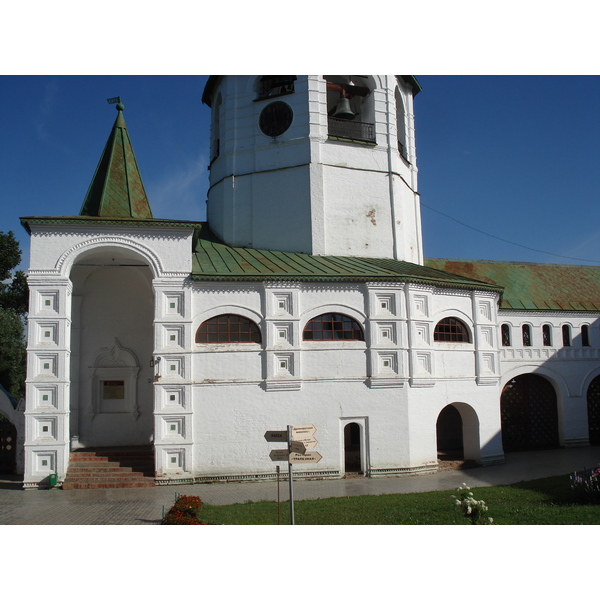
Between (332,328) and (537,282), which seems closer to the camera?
(332,328)

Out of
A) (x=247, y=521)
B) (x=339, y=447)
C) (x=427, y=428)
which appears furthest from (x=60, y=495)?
(x=427, y=428)

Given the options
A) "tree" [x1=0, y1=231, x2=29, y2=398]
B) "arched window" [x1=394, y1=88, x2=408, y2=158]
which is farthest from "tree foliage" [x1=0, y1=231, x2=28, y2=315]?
"arched window" [x1=394, y1=88, x2=408, y2=158]

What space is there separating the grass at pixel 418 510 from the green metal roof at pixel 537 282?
11190mm

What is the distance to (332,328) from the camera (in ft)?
56.5

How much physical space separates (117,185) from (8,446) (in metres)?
8.70

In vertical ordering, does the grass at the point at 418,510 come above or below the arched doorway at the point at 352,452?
below

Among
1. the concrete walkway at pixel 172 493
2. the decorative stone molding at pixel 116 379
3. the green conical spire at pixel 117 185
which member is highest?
the green conical spire at pixel 117 185

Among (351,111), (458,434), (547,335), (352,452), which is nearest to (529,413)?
(458,434)

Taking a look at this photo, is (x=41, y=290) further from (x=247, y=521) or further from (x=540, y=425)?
(x=540, y=425)

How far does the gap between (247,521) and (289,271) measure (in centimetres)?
779

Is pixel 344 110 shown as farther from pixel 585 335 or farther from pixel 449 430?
pixel 585 335

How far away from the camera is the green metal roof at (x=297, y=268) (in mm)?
16859

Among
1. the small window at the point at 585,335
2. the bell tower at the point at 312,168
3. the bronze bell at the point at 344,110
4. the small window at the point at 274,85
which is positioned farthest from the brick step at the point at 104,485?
the small window at the point at 585,335

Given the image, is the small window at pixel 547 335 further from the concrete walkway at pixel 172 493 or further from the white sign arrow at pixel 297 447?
the white sign arrow at pixel 297 447
